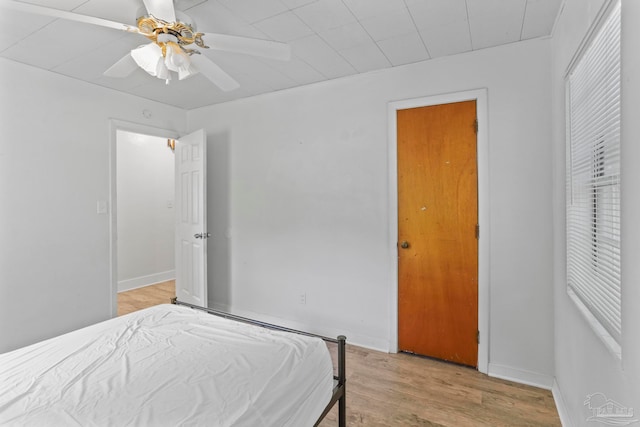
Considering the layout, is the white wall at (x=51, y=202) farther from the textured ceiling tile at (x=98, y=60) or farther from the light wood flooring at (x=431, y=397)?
the light wood flooring at (x=431, y=397)

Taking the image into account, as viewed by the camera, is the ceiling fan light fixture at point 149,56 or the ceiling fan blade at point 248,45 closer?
the ceiling fan blade at point 248,45

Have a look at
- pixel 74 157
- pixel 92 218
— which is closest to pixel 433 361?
pixel 92 218

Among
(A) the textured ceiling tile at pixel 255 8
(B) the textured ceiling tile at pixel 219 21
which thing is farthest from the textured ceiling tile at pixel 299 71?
(A) the textured ceiling tile at pixel 255 8

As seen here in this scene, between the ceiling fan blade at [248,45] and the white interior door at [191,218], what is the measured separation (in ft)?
6.22

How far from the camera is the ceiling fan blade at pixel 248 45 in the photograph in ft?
5.27

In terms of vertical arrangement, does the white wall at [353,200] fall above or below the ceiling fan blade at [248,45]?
below

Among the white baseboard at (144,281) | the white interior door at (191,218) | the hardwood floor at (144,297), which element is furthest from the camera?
the white baseboard at (144,281)

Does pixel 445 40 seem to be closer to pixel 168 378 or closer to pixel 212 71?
pixel 212 71

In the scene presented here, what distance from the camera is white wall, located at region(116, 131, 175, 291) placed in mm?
4910

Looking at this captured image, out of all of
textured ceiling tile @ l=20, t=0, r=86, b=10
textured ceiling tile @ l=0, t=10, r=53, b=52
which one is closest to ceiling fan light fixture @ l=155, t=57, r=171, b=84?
textured ceiling tile @ l=20, t=0, r=86, b=10

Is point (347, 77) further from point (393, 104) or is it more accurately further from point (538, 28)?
point (538, 28)

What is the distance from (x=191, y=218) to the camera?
142 inches

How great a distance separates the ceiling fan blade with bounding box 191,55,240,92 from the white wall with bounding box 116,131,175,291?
330 centimetres

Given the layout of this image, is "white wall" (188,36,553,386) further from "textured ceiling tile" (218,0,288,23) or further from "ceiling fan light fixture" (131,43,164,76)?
"ceiling fan light fixture" (131,43,164,76)
